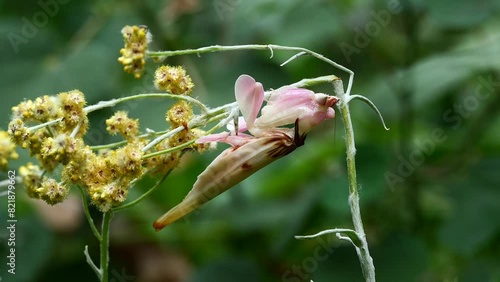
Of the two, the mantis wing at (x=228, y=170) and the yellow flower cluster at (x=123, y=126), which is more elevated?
the yellow flower cluster at (x=123, y=126)

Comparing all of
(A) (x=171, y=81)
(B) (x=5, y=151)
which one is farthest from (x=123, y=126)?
(B) (x=5, y=151)

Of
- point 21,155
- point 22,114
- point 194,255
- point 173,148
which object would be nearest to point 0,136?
point 22,114

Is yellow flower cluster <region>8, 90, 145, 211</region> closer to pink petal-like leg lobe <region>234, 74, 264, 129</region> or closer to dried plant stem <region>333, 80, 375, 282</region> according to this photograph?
pink petal-like leg lobe <region>234, 74, 264, 129</region>

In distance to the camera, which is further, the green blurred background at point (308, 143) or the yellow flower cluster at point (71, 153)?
the green blurred background at point (308, 143)

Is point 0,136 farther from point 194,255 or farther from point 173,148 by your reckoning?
point 194,255

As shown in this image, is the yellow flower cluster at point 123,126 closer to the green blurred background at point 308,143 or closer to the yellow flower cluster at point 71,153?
the yellow flower cluster at point 71,153

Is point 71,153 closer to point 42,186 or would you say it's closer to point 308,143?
point 42,186

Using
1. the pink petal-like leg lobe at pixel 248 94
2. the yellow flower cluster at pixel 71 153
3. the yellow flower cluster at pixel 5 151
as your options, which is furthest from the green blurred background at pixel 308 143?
the pink petal-like leg lobe at pixel 248 94
